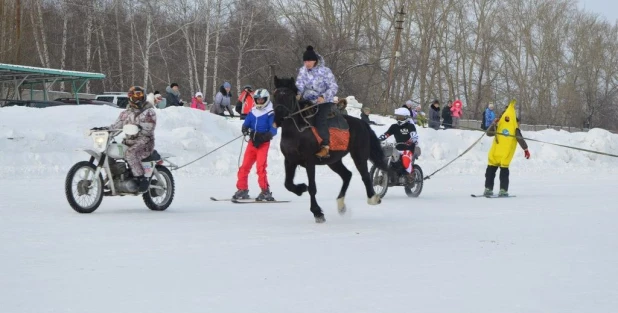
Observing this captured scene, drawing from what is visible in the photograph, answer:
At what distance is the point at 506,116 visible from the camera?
17.2 m

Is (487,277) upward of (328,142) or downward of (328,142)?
downward

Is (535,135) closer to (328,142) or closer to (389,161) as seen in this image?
(389,161)

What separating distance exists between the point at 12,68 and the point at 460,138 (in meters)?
16.5

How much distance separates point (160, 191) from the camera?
12906 millimetres

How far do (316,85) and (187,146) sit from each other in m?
12.4

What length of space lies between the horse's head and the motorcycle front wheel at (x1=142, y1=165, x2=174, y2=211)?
2.26 metres

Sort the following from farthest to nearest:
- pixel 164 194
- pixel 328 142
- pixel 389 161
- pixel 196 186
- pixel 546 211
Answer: pixel 196 186
pixel 389 161
pixel 546 211
pixel 164 194
pixel 328 142

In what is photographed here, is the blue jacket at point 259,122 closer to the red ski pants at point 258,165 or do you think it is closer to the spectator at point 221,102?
the red ski pants at point 258,165

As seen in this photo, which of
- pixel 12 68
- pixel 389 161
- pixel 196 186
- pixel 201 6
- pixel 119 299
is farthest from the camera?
pixel 201 6

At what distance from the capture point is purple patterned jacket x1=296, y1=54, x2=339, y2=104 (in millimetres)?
11828

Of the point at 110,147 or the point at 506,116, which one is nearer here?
the point at 110,147

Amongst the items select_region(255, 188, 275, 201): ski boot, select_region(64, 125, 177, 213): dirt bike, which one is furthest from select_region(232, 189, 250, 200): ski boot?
select_region(64, 125, 177, 213): dirt bike

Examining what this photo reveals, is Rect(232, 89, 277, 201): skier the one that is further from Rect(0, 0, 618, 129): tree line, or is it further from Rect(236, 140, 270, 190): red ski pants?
Rect(0, 0, 618, 129): tree line

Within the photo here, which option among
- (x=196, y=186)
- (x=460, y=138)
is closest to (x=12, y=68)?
(x=460, y=138)
